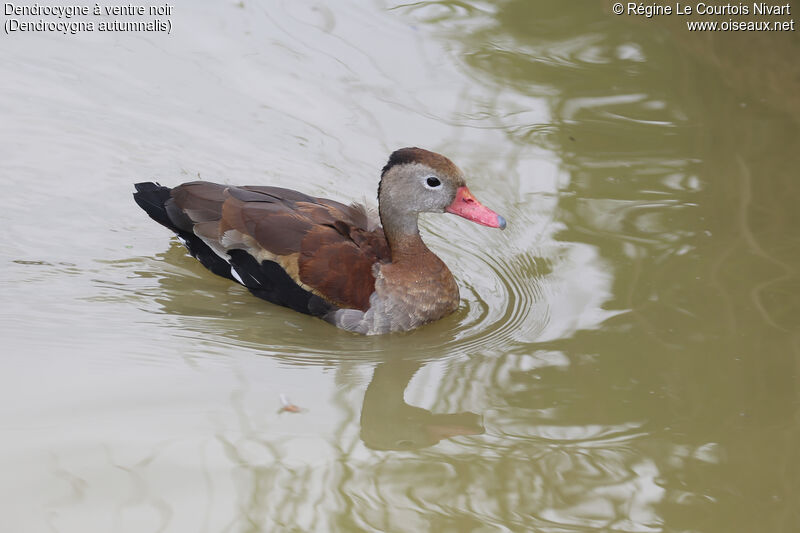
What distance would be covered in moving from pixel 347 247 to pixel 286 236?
1.15 ft

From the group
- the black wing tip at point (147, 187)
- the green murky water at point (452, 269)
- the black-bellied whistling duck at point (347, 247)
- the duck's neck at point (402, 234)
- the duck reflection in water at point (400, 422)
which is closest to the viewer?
the green murky water at point (452, 269)

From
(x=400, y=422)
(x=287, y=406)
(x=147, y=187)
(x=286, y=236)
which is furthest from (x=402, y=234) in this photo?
(x=147, y=187)

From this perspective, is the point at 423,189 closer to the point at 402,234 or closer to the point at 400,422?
the point at 402,234

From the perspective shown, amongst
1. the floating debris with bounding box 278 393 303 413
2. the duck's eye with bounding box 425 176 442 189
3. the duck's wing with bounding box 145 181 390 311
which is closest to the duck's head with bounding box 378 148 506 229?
the duck's eye with bounding box 425 176 442 189

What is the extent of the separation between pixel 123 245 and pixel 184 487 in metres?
2.55

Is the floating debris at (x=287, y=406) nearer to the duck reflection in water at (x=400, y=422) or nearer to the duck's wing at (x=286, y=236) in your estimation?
the duck reflection in water at (x=400, y=422)

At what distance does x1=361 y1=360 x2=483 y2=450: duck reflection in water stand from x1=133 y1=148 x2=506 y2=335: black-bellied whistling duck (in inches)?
23.9

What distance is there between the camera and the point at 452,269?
6.49 metres

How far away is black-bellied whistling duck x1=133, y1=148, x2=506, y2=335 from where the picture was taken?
5688mm

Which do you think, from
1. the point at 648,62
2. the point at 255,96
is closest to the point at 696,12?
the point at 648,62

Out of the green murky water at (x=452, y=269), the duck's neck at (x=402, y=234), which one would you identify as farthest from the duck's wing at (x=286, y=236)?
the green murky water at (x=452, y=269)

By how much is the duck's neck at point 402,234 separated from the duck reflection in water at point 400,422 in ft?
2.91

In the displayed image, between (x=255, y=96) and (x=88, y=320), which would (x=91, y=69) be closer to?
(x=255, y=96)

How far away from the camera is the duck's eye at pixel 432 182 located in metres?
5.72
